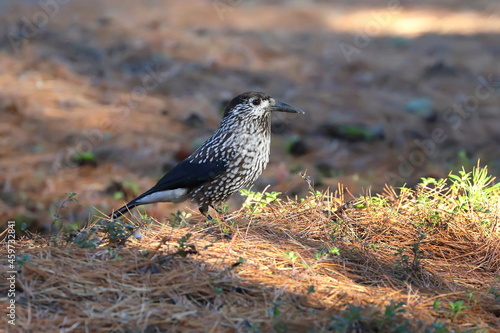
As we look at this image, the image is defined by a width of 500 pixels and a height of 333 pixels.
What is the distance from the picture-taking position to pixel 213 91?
1109 cm

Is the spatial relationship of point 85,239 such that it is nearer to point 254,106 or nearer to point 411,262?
point 411,262

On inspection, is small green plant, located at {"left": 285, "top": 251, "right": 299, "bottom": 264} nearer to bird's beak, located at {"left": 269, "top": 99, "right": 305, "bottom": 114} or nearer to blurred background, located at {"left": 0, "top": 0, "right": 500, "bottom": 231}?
bird's beak, located at {"left": 269, "top": 99, "right": 305, "bottom": 114}

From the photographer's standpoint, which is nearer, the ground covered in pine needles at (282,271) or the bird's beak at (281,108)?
the ground covered in pine needles at (282,271)

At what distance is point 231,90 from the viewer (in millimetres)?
11070

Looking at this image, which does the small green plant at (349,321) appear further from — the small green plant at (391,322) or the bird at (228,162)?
the bird at (228,162)

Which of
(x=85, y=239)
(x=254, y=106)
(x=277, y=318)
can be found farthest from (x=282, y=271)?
(x=254, y=106)

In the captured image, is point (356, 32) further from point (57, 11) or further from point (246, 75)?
point (57, 11)

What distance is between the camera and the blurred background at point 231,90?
27.5ft

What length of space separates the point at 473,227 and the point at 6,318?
3052 mm

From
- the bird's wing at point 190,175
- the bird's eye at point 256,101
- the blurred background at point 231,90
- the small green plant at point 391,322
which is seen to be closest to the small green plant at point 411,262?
the small green plant at point 391,322

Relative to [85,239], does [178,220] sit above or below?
above

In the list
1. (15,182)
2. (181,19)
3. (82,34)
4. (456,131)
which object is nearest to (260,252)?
(15,182)

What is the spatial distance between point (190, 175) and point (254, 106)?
31.1 inches

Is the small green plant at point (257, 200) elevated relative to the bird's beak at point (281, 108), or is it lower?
lower
